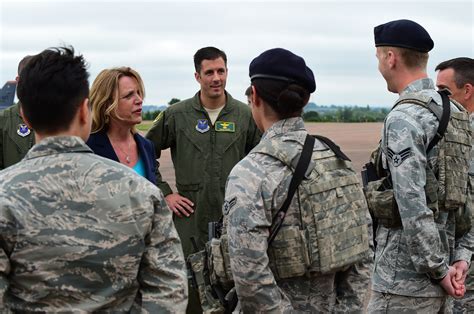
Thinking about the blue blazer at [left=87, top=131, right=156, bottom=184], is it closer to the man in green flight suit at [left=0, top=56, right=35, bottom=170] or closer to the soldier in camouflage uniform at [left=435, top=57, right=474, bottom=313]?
the man in green flight suit at [left=0, top=56, right=35, bottom=170]

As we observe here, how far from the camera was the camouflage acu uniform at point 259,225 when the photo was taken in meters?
3.09

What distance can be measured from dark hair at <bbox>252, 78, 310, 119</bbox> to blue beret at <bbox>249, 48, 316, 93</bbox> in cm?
2

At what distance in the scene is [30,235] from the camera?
2.32m

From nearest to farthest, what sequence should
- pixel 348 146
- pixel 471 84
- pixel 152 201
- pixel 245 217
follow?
pixel 152 201, pixel 245 217, pixel 471 84, pixel 348 146

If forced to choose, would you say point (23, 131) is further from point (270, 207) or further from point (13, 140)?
point (270, 207)

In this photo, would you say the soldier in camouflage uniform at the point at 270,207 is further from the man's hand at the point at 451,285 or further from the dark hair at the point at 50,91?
the dark hair at the point at 50,91

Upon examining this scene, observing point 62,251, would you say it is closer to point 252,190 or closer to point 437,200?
point 252,190

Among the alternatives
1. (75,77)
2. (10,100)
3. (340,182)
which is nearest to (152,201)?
(75,77)

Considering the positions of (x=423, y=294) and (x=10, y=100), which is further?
(x=10, y=100)

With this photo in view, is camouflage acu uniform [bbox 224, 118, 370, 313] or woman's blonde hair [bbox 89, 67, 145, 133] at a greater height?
woman's blonde hair [bbox 89, 67, 145, 133]

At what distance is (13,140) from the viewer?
19.3 ft

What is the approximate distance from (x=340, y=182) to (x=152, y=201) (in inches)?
43.4

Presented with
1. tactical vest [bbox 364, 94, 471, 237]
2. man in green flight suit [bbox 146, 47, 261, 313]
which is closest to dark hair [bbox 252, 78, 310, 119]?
tactical vest [bbox 364, 94, 471, 237]

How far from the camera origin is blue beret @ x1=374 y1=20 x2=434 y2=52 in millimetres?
4105
